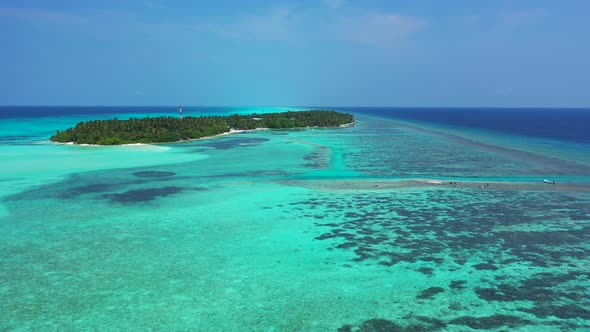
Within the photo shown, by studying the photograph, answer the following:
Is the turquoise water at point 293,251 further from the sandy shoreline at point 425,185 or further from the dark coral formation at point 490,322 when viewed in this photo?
the sandy shoreline at point 425,185

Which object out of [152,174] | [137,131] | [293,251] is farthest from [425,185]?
[137,131]

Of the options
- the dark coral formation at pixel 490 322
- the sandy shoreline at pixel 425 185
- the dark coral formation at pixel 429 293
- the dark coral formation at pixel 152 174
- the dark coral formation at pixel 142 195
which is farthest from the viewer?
the dark coral formation at pixel 152 174

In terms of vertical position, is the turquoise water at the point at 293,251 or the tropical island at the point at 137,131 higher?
the tropical island at the point at 137,131

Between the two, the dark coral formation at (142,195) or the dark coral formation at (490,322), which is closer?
the dark coral formation at (490,322)

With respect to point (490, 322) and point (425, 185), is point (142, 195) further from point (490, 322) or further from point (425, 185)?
point (490, 322)

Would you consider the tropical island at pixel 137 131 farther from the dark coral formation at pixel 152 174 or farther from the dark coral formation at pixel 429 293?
the dark coral formation at pixel 429 293

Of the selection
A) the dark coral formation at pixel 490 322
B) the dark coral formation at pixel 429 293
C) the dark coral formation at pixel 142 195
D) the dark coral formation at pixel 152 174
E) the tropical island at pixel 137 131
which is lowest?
the dark coral formation at pixel 490 322

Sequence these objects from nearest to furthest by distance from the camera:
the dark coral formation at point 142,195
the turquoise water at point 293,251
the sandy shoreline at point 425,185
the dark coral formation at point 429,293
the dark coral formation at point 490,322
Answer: the dark coral formation at point 490,322
the turquoise water at point 293,251
the dark coral formation at point 429,293
the dark coral formation at point 142,195
the sandy shoreline at point 425,185

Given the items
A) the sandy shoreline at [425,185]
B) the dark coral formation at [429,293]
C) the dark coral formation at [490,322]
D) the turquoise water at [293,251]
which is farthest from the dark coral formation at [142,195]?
the dark coral formation at [490,322]
